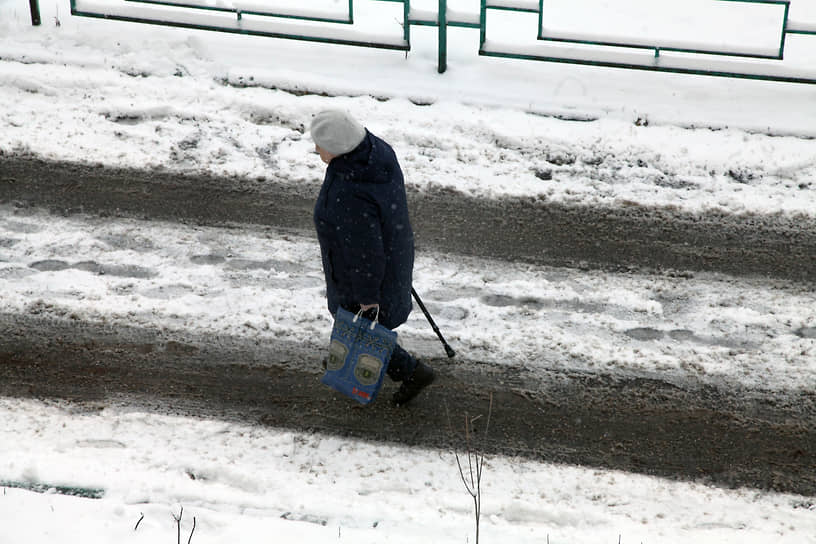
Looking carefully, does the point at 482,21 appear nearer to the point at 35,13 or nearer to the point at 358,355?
the point at 35,13

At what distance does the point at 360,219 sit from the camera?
15.5ft

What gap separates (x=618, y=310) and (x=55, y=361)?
11.8ft

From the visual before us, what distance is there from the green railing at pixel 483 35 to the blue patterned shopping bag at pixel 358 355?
186 inches

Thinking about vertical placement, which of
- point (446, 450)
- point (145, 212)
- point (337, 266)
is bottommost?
point (446, 450)

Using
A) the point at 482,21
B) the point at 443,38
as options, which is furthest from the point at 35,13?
the point at 482,21

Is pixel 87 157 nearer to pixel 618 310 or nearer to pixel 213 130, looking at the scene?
pixel 213 130

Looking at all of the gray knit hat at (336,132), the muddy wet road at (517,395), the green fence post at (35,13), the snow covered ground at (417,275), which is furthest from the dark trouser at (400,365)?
the green fence post at (35,13)

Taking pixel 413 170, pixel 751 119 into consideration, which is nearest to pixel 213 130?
pixel 413 170

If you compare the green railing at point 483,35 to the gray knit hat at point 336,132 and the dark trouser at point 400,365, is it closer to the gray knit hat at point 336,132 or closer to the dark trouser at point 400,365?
the dark trouser at point 400,365

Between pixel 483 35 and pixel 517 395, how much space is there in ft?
15.0

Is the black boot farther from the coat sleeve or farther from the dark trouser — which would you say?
the coat sleeve

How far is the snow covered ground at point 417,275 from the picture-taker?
15.5 ft

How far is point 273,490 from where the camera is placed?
15.9ft

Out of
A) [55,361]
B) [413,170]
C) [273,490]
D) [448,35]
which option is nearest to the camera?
[273,490]
